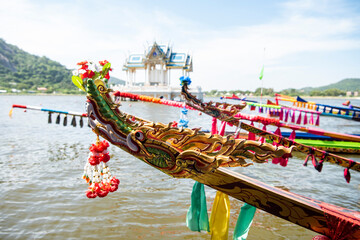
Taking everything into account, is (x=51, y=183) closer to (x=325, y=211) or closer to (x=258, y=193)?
(x=258, y=193)

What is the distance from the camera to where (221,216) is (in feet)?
7.87

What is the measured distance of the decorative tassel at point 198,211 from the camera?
101 inches

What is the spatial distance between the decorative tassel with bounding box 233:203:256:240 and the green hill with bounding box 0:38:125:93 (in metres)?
89.3

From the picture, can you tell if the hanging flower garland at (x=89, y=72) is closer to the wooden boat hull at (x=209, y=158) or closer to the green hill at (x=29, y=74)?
the wooden boat hull at (x=209, y=158)

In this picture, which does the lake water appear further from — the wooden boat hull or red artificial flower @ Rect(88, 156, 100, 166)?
the wooden boat hull

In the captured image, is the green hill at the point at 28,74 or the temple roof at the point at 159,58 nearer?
the temple roof at the point at 159,58

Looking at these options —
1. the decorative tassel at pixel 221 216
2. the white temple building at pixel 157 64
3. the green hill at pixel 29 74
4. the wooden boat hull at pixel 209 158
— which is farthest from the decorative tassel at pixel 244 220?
the green hill at pixel 29 74

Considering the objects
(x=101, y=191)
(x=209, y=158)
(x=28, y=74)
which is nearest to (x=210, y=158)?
(x=209, y=158)

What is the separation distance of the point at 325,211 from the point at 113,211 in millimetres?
3494

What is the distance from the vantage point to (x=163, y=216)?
13.8ft

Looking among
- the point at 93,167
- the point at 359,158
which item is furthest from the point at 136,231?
the point at 359,158

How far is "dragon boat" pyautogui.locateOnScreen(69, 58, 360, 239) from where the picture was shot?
1.85 meters

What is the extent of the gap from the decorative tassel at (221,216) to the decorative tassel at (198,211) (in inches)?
6.6

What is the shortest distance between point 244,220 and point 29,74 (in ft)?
389
